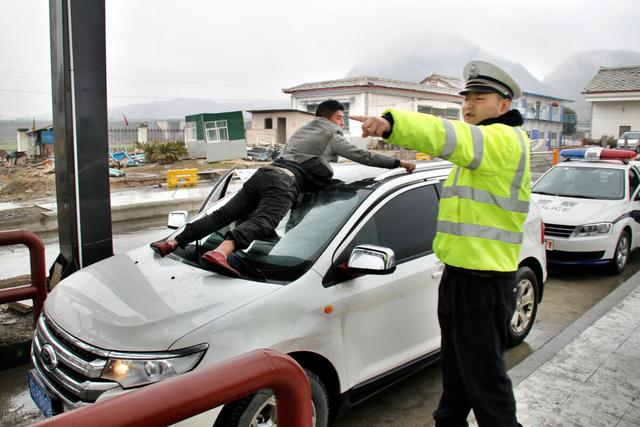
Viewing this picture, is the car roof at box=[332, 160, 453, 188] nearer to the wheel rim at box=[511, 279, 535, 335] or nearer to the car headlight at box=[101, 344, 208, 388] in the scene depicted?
the wheel rim at box=[511, 279, 535, 335]

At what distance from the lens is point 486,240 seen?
8.52ft

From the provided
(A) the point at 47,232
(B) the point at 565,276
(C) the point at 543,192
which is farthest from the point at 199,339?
(A) the point at 47,232

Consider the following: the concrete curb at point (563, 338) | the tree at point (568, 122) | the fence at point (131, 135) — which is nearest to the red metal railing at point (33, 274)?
the concrete curb at point (563, 338)

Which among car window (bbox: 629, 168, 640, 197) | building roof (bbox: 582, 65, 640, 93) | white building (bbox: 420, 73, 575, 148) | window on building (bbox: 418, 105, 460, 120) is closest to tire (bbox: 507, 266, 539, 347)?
car window (bbox: 629, 168, 640, 197)

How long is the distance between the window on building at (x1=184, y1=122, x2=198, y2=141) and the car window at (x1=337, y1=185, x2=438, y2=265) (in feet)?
108

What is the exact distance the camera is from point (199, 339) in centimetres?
249

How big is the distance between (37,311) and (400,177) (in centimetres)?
319

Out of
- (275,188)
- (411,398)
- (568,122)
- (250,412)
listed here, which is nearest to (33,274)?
(275,188)

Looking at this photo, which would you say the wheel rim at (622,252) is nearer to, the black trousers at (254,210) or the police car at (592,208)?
the police car at (592,208)

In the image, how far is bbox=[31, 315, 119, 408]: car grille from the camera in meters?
2.46

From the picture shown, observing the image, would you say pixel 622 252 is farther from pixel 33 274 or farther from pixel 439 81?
pixel 439 81

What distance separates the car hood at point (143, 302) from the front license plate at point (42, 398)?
0.33m

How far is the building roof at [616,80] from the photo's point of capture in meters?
39.2

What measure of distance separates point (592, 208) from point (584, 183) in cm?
90
